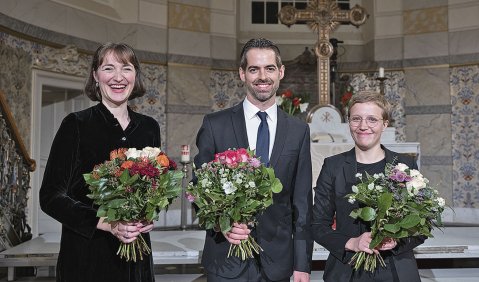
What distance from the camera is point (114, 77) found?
8.22 ft

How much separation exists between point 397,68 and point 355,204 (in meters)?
8.27

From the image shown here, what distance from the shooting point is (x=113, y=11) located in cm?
961

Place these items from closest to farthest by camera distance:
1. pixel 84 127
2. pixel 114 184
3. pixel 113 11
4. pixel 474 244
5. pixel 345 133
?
pixel 114 184, pixel 84 127, pixel 474 244, pixel 345 133, pixel 113 11

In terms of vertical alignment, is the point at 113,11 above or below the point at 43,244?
above

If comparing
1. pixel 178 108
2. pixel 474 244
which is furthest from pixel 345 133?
pixel 178 108

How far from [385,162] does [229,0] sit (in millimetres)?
8562

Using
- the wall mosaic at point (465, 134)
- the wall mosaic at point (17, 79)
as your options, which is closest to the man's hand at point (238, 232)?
the wall mosaic at point (17, 79)

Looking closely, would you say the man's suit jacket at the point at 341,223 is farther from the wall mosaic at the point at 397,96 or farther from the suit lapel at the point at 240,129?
the wall mosaic at the point at 397,96

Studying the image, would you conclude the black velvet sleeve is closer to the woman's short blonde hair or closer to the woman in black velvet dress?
the woman in black velvet dress

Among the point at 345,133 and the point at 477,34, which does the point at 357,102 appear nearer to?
the point at 345,133

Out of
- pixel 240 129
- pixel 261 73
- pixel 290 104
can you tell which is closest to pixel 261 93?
pixel 261 73

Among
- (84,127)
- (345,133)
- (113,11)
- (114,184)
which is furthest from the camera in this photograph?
(113,11)

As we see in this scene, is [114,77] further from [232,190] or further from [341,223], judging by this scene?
[341,223]

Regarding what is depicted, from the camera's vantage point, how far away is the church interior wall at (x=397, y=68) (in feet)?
32.3
